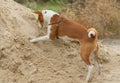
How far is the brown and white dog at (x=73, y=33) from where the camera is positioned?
29.5 ft

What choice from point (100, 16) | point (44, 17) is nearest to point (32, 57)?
point (44, 17)

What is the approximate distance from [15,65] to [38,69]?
46 centimetres

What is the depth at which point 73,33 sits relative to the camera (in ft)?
30.2

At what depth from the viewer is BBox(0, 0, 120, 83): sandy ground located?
901 centimetres

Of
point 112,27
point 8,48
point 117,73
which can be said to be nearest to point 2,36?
point 8,48

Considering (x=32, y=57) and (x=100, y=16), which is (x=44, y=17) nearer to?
(x=32, y=57)

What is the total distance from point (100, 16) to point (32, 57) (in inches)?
238

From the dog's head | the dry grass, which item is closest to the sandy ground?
the dog's head

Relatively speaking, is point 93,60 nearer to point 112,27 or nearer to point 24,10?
point 24,10

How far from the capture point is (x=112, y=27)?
50.3 ft

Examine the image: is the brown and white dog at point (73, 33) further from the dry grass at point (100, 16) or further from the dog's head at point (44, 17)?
the dry grass at point (100, 16)

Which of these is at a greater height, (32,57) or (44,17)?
(44,17)

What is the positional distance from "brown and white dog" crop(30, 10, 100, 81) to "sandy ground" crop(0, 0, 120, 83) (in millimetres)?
252

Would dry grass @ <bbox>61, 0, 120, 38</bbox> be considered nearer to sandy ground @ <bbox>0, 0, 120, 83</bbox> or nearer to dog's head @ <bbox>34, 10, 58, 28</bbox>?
sandy ground @ <bbox>0, 0, 120, 83</bbox>
